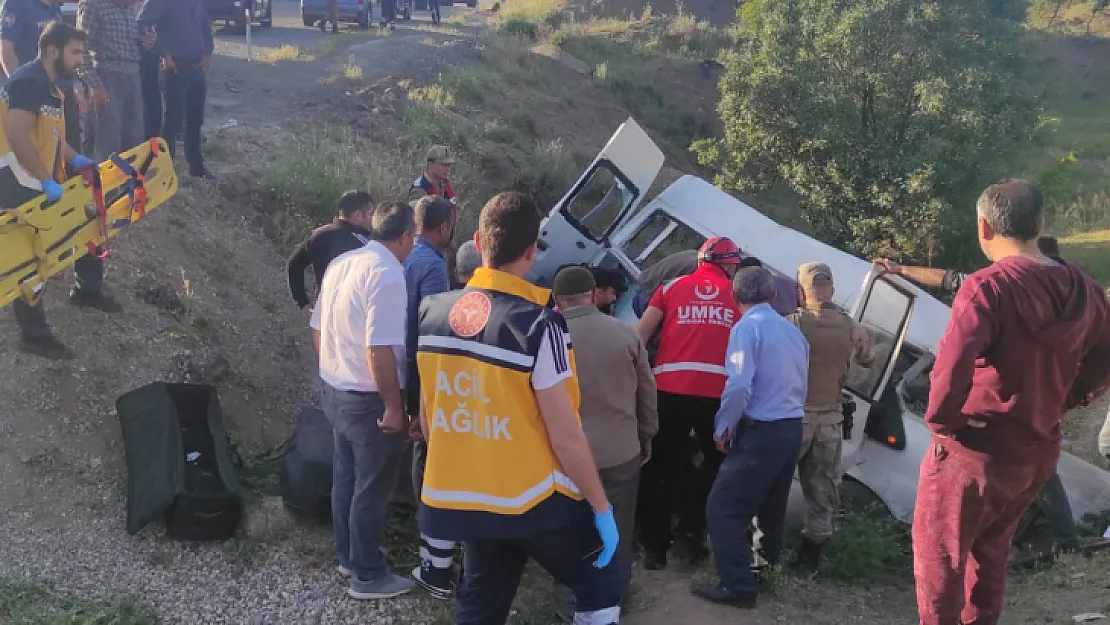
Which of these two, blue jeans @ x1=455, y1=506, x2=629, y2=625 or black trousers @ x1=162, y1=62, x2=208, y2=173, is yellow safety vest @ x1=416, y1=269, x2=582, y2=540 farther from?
black trousers @ x1=162, y1=62, x2=208, y2=173

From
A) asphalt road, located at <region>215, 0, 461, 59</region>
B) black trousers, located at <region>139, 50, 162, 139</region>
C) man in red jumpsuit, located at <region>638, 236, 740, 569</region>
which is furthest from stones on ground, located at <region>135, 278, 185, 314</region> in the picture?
asphalt road, located at <region>215, 0, 461, 59</region>

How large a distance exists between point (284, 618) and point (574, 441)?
211 centimetres

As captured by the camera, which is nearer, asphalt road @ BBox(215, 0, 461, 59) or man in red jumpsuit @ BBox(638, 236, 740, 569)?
man in red jumpsuit @ BBox(638, 236, 740, 569)

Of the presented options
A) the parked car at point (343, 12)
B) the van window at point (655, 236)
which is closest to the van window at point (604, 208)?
the van window at point (655, 236)

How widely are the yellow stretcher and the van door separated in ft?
15.6

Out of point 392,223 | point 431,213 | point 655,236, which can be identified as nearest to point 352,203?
point 431,213

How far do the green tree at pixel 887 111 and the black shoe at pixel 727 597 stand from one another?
9019mm

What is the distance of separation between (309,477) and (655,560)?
6.44ft

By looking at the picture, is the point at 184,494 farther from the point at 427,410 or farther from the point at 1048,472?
the point at 1048,472

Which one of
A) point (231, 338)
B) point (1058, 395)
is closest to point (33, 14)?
point (231, 338)

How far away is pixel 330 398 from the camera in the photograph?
4.21 meters

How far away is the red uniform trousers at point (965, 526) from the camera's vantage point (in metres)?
3.09

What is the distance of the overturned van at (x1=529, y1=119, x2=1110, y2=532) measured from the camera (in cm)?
562

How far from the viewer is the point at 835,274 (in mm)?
7562
